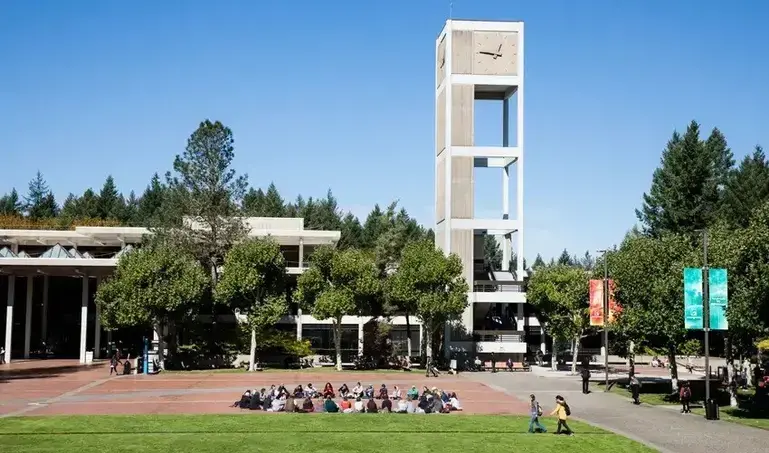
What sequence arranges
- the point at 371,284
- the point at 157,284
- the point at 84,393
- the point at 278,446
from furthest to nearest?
the point at 371,284 < the point at 157,284 < the point at 84,393 < the point at 278,446

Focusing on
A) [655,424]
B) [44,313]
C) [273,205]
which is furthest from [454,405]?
[273,205]

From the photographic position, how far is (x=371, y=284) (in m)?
65.4

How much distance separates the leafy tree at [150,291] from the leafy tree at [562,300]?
26.7 m

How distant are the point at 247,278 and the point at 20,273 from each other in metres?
25.1

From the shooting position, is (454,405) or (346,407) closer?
(346,407)

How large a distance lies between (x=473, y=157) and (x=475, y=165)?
6.92ft

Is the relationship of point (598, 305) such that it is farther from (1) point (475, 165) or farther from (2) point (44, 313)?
(2) point (44, 313)

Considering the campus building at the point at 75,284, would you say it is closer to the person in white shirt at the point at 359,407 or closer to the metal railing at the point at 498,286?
the metal railing at the point at 498,286

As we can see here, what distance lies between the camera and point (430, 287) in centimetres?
6519

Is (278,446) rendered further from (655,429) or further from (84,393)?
(84,393)

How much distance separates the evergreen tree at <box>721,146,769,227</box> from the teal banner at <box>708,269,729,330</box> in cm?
4333

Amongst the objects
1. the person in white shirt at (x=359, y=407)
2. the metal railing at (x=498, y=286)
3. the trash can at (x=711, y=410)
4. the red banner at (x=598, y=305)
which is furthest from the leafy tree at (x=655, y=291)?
the metal railing at (x=498, y=286)

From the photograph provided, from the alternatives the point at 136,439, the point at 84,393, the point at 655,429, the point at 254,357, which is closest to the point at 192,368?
the point at 254,357

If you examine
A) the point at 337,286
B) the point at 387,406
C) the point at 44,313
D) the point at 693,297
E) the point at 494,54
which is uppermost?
the point at 494,54
